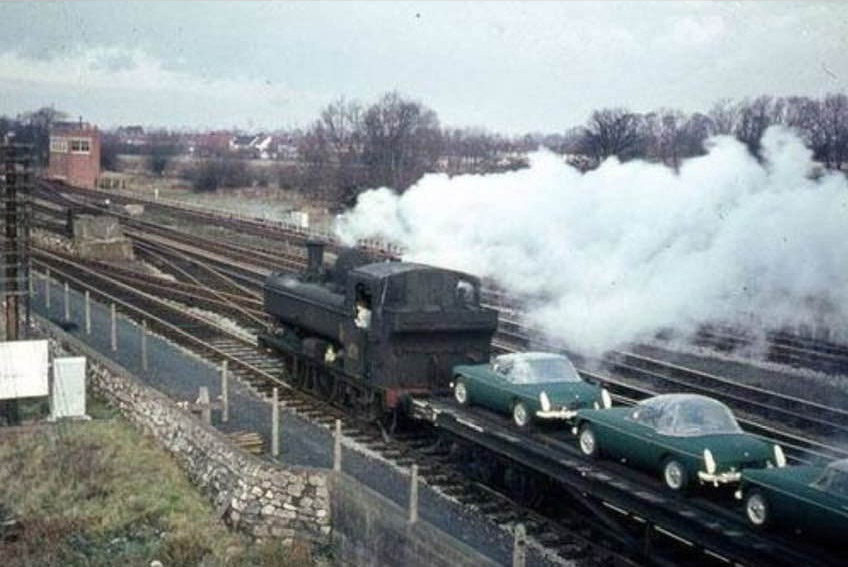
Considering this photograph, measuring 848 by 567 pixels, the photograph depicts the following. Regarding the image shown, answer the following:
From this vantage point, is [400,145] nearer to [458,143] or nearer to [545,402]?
→ [458,143]

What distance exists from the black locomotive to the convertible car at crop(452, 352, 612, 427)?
1.65 meters

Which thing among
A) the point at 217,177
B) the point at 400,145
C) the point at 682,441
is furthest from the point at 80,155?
the point at 682,441

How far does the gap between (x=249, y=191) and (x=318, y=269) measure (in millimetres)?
64293

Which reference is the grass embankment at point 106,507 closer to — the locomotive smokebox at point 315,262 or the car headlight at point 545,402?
the car headlight at point 545,402

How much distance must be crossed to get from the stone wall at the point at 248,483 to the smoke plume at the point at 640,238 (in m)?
8.99

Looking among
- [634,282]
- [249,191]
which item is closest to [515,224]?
[634,282]

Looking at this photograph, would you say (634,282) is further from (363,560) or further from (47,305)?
(47,305)

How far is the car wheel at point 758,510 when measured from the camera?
33.7 ft

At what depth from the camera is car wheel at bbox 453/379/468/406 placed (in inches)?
620

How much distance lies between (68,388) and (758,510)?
14.8 metres

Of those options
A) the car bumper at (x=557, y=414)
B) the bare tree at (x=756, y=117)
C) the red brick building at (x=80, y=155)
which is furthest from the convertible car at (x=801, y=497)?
the red brick building at (x=80, y=155)

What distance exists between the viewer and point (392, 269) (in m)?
17.4

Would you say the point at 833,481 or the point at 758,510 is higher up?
the point at 833,481

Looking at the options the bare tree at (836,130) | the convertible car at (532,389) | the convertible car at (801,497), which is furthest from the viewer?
the bare tree at (836,130)
